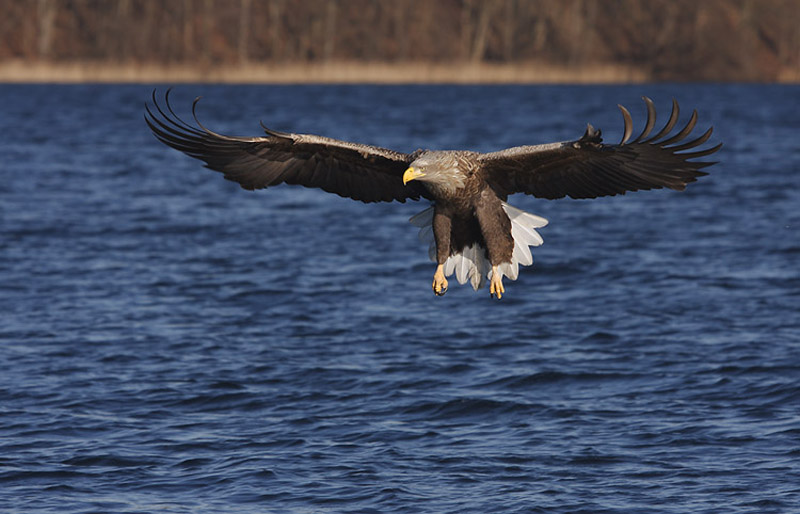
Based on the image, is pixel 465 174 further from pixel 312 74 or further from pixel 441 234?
pixel 312 74

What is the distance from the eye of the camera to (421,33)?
78.2 m

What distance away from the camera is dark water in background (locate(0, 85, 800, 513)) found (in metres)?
Answer: 9.80

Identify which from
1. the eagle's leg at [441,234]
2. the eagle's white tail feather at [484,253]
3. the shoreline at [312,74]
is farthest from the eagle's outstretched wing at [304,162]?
the shoreline at [312,74]

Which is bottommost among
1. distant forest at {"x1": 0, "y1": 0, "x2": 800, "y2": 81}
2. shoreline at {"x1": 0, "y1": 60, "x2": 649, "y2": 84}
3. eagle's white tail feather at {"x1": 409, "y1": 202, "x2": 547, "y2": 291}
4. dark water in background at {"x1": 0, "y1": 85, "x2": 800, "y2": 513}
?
dark water in background at {"x1": 0, "y1": 85, "x2": 800, "y2": 513}

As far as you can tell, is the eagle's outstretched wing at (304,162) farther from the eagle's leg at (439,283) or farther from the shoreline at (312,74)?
the shoreline at (312,74)

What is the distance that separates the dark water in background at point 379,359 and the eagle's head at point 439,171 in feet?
7.74

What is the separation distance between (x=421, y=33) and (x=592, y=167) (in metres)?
70.2

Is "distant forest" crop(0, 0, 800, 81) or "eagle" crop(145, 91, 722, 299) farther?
"distant forest" crop(0, 0, 800, 81)

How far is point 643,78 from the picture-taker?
6900 centimetres

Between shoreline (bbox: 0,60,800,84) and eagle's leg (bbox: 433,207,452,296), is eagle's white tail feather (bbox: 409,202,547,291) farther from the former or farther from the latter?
shoreline (bbox: 0,60,800,84)

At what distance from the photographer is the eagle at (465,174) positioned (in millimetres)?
8773

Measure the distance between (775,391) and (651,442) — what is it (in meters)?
2.05

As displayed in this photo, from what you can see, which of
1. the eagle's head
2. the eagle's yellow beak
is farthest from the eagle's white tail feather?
the eagle's yellow beak

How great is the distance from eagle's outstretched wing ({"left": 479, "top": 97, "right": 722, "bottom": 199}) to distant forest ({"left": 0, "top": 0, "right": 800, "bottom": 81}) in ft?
203
